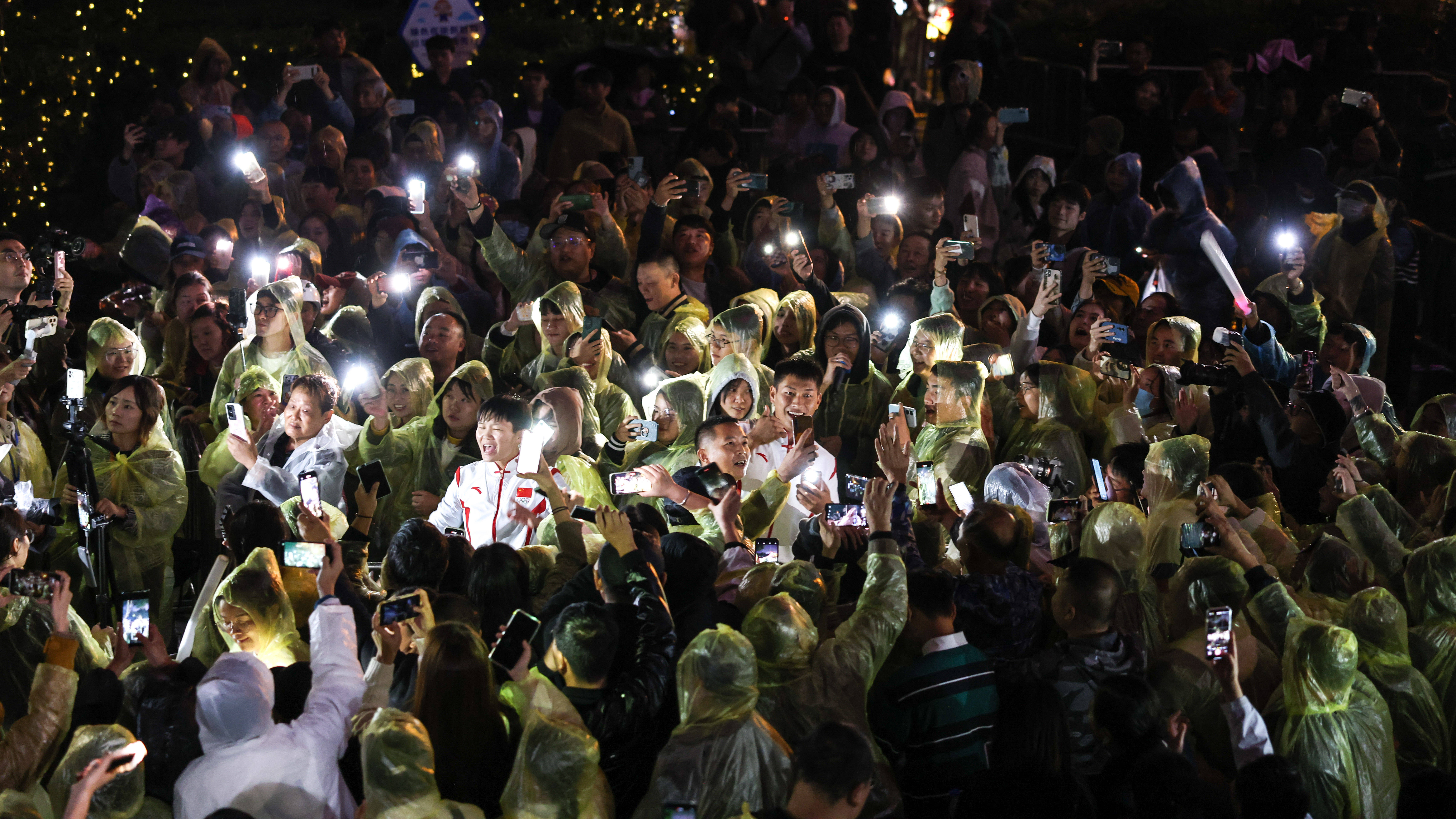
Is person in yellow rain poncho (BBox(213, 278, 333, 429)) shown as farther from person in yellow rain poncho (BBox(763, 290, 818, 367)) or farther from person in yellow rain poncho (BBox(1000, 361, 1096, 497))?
person in yellow rain poncho (BBox(1000, 361, 1096, 497))

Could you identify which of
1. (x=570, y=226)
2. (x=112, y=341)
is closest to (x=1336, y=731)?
(x=570, y=226)

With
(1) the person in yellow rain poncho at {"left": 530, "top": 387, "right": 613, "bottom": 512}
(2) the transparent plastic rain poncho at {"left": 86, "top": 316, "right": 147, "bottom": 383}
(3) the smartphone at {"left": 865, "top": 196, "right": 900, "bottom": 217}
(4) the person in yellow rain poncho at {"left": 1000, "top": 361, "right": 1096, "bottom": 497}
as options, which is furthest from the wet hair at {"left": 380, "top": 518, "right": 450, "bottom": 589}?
(3) the smartphone at {"left": 865, "top": 196, "right": 900, "bottom": 217}

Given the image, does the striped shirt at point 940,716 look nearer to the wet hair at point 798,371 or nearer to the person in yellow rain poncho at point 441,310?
the wet hair at point 798,371

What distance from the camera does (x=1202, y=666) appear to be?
459cm

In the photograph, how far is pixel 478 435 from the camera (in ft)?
20.7

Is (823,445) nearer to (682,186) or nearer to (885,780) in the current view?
(682,186)

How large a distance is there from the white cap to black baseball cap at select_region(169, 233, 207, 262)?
91 cm

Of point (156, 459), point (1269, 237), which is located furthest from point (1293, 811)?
point (1269, 237)

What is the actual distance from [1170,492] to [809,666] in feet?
7.12

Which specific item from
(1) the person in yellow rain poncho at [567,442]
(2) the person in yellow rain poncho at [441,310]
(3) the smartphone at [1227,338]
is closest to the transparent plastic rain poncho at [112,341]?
(2) the person in yellow rain poncho at [441,310]

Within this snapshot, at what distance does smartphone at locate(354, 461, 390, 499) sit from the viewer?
235 inches

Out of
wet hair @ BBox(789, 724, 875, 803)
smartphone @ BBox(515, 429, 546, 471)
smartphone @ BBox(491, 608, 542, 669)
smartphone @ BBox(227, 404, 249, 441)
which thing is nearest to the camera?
wet hair @ BBox(789, 724, 875, 803)

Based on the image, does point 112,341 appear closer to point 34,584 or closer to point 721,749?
point 34,584

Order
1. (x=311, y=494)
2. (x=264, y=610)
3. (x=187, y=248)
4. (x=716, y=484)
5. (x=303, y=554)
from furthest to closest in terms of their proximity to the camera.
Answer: (x=187, y=248) < (x=716, y=484) < (x=311, y=494) < (x=303, y=554) < (x=264, y=610)
